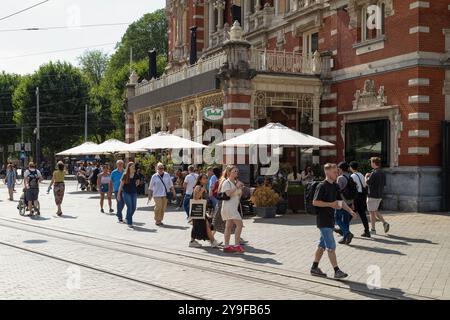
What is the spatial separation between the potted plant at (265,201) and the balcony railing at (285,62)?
6426mm

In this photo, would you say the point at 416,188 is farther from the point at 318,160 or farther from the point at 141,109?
the point at 141,109

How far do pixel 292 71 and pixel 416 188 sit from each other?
7.31 metres

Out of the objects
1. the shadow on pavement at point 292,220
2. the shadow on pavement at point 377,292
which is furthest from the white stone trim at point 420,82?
the shadow on pavement at point 377,292

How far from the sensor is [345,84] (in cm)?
2247

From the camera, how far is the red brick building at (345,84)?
19031 millimetres

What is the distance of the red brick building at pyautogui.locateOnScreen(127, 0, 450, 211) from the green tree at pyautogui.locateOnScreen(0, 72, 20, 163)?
121ft

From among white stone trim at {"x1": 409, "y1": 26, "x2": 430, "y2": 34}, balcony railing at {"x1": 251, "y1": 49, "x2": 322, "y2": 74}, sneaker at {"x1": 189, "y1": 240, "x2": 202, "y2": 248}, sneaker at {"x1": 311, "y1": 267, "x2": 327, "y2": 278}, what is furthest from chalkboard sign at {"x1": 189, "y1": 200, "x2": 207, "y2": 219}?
balcony railing at {"x1": 251, "y1": 49, "x2": 322, "y2": 74}

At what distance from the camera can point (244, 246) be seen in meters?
12.1

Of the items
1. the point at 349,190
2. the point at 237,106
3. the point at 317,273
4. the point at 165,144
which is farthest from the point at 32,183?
the point at 317,273

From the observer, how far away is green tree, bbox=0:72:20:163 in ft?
202

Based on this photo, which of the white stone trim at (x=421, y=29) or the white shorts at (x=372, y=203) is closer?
the white shorts at (x=372, y=203)

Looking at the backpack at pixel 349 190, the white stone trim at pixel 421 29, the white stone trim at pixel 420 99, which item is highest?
the white stone trim at pixel 421 29

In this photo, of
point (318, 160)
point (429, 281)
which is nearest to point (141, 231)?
point (429, 281)

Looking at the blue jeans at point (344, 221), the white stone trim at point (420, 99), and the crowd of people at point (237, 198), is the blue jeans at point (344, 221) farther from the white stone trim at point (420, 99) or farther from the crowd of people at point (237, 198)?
the white stone trim at point (420, 99)
